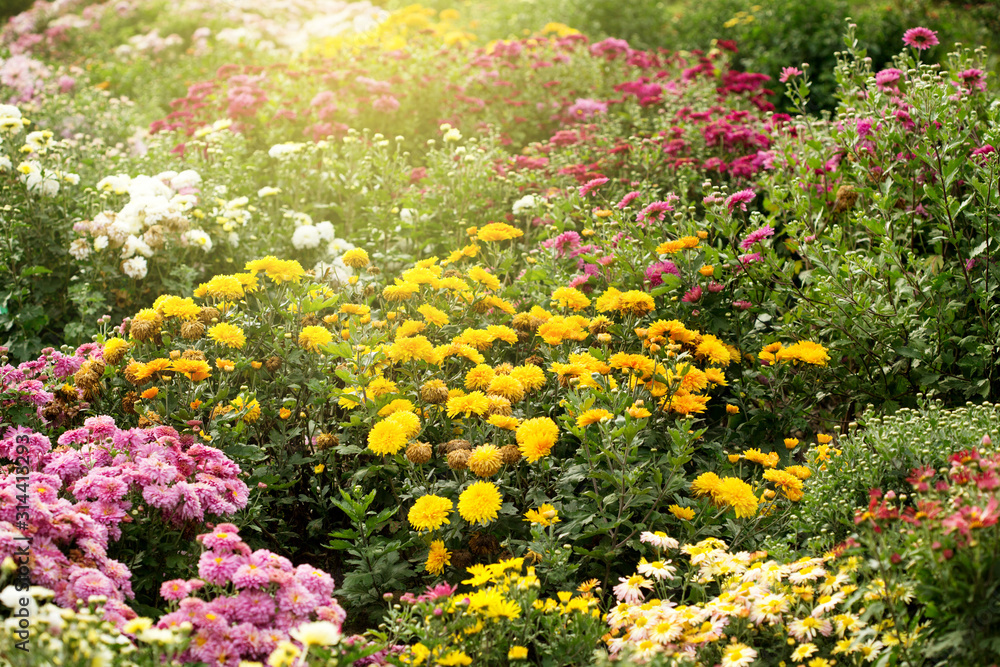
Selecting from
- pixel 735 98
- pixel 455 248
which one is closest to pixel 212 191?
pixel 455 248

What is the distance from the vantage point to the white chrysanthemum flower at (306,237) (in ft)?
14.4

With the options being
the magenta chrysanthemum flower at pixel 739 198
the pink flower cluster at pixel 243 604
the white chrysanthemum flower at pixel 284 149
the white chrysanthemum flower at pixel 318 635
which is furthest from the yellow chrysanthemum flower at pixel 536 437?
the white chrysanthemum flower at pixel 284 149

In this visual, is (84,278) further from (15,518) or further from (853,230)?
(853,230)

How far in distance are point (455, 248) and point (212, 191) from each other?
1490 millimetres

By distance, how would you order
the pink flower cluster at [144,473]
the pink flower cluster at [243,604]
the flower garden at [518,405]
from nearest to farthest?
the pink flower cluster at [243,604] → the flower garden at [518,405] → the pink flower cluster at [144,473]

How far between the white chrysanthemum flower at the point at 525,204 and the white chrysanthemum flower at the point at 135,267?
1887mm

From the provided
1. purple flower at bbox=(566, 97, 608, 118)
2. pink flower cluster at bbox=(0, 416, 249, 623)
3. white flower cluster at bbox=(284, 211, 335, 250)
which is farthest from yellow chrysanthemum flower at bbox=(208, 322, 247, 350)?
purple flower at bbox=(566, 97, 608, 118)

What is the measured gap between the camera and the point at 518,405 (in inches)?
126

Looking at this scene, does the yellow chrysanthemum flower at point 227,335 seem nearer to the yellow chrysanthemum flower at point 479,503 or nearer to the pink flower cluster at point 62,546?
the pink flower cluster at point 62,546

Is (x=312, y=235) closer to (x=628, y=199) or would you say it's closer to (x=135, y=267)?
(x=135, y=267)

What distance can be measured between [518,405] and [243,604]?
144 centimetres

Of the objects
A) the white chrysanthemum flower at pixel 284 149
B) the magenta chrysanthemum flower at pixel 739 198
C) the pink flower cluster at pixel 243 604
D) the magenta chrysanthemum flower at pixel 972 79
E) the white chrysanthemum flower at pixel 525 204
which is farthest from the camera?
the white chrysanthemum flower at pixel 284 149

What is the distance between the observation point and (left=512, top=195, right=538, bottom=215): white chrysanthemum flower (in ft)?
14.5

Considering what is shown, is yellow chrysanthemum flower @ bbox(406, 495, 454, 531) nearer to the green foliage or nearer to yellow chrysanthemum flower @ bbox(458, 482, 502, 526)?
yellow chrysanthemum flower @ bbox(458, 482, 502, 526)
